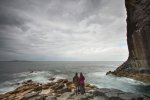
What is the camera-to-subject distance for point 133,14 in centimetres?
4406

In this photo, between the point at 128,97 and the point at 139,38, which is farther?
the point at 139,38

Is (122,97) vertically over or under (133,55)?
under

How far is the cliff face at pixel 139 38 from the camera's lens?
37.6 metres

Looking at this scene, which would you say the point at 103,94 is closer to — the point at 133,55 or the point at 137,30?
the point at 137,30

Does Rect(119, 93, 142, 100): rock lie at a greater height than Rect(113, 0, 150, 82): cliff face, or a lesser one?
lesser

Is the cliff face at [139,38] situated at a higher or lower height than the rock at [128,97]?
higher

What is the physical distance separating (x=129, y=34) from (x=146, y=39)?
10.9 metres

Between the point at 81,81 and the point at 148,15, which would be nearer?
the point at 81,81

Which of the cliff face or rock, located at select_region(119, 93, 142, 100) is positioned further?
the cliff face

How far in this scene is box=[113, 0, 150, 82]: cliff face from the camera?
123 ft

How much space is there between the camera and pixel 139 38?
40156mm

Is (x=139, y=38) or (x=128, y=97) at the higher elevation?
(x=139, y=38)

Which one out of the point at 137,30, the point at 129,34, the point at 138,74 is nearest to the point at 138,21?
the point at 137,30

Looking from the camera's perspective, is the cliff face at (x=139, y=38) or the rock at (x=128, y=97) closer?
the rock at (x=128, y=97)
